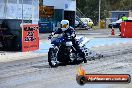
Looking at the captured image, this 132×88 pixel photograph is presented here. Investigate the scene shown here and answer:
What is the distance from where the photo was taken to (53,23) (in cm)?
4553

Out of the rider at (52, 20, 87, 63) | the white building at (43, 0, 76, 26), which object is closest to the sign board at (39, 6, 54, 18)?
the white building at (43, 0, 76, 26)

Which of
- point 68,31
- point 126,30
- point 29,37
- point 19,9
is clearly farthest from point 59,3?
point 68,31

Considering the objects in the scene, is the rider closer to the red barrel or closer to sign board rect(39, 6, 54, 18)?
the red barrel

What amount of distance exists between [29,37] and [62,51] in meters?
7.37

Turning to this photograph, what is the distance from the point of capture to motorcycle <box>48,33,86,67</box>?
1380 cm

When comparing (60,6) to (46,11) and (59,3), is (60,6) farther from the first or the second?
(46,11)

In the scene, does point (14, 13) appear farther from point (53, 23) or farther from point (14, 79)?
point (14, 79)

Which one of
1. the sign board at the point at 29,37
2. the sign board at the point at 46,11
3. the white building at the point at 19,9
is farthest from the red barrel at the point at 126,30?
the sign board at the point at 29,37

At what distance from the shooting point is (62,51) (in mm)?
14344

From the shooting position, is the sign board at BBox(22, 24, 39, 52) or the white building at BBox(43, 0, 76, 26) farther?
the white building at BBox(43, 0, 76, 26)

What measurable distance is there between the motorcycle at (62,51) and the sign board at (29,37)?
6.40 metres

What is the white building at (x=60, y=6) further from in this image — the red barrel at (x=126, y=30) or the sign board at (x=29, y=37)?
the sign board at (x=29, y=37)

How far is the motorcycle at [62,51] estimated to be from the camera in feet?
45.3

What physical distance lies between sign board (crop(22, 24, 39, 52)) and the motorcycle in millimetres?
6400
